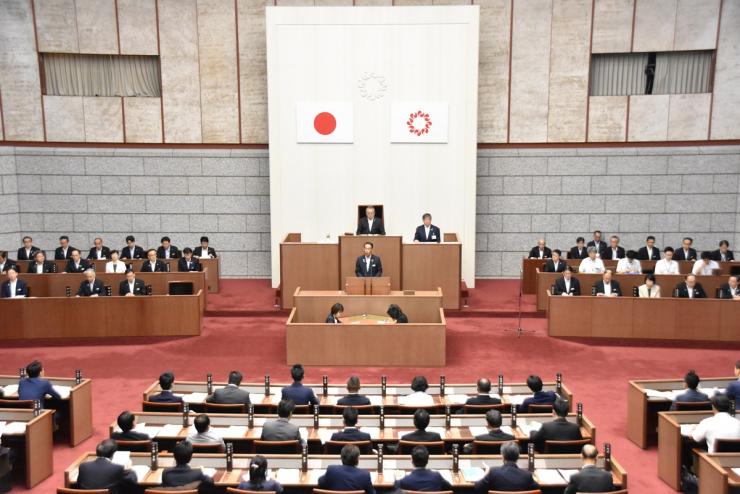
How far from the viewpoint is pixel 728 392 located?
6.57 meters

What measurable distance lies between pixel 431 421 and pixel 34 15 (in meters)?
11.7

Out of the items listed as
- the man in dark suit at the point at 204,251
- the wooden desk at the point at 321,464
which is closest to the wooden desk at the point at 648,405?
the wooden desk at the point at 321,464

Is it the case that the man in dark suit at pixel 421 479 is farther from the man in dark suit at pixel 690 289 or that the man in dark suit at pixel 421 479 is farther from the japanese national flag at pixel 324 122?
the japanese national flag at pixel 324 122

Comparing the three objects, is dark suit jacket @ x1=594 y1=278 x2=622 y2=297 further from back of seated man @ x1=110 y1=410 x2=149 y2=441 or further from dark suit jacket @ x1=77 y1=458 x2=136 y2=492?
dark suit jacket @ x1=77 y1=458 x2=136 y2=492

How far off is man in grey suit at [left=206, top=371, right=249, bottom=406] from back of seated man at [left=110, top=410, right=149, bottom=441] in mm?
1005

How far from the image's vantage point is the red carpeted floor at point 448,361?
8.46 m

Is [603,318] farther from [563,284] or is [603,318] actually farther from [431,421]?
[431,421]

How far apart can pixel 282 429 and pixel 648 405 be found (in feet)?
12.1

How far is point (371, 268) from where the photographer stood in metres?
10.8

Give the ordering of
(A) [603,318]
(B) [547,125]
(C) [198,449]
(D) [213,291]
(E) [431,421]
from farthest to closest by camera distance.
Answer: (B) [547,125], (D) [213,291], (A) [603,318], (E) [431,421], (C) [198,449]

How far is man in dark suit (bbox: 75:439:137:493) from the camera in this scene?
4.93 metres

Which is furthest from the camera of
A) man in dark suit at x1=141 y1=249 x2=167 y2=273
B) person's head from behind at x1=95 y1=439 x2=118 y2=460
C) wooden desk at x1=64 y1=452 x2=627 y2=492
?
man in dark suit at x1=141 y1=249 x2=167 y2=273

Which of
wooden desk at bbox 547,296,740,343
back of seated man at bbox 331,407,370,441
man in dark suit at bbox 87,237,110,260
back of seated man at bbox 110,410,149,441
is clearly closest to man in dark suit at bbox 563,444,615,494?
back of seated man at bbox 331,407,370,441

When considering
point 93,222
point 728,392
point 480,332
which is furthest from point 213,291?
point 728,392
